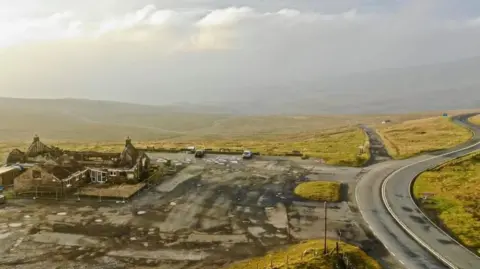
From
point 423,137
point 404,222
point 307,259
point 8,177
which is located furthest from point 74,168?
point 423,137

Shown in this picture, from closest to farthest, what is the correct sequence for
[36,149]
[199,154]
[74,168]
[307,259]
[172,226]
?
[307,259], [172,226], [74,168], [36,149], [199,154]

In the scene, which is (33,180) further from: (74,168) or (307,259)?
(307,259)

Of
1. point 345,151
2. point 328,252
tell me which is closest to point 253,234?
point 328,252

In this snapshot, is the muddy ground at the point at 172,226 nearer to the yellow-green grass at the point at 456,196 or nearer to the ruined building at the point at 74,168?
the ruined building at the point at 74,168

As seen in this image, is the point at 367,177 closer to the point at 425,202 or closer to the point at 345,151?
the point at 425,202

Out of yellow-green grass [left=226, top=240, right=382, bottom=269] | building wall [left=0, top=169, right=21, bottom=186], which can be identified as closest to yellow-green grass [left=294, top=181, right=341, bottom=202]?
yellow-green grass [left=226, top=240, right=382, bottom=269]

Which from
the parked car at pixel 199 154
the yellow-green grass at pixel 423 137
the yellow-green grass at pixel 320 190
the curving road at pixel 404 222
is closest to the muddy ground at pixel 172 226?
the yellow-green grass at pixel 320 190
